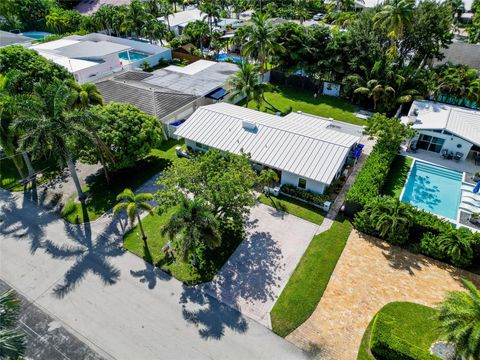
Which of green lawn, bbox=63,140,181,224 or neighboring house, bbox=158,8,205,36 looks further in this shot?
neighboring house, bbox=158,8,205,36

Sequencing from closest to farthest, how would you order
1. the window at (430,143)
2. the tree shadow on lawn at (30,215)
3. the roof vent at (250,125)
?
the tree shadow on lawn at (30,215) < the roof vent at (250,125) < the window at (430,143)

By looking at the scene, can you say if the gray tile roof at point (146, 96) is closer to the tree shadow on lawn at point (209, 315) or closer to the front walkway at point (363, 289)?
the tree shadow on lawn at point (209, 315)

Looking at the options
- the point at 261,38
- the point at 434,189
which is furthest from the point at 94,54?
the point at 434,189

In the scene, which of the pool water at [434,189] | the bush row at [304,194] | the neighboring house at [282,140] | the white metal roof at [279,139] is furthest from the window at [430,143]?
the bush row at [304,194]

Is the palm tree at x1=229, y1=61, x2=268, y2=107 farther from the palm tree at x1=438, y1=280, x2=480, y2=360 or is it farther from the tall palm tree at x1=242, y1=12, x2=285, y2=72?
the palm tree at x1=438, y1=280, x2=480, y2=360

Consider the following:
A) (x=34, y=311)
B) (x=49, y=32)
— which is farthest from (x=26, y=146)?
(x=49, y=32)

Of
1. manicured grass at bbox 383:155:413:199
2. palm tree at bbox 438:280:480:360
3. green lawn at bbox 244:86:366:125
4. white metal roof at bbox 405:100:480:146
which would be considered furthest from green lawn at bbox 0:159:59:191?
white metal roof at bbox 405:100:480:146

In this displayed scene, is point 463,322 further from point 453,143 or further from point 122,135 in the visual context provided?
point 122,135
